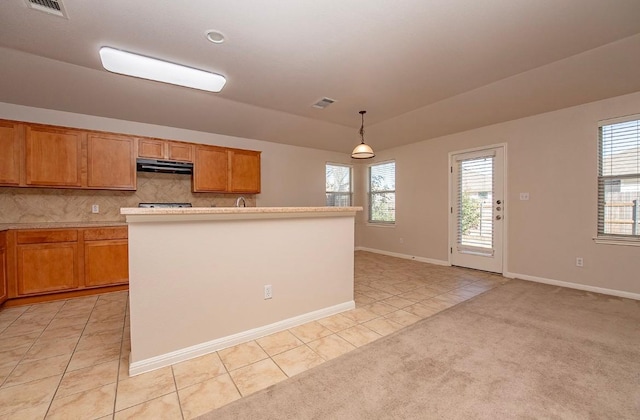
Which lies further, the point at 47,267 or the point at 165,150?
the point at 165,150

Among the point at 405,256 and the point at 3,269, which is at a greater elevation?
the point at 3,269

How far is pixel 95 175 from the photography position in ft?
12.1

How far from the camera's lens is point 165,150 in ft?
13.6

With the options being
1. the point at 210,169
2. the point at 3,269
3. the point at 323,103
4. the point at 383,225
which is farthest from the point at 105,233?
the point at 383,225

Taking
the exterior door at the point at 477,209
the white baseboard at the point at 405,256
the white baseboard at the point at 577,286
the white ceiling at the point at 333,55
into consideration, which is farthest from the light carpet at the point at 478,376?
the white ceiling at the point at 333,55

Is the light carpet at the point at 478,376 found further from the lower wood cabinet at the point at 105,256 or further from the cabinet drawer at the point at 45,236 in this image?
the cabinet drawer at the point at 45,236

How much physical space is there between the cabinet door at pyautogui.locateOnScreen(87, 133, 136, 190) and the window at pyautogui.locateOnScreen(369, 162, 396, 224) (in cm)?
513

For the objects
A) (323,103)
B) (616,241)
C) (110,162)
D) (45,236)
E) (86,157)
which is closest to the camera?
(45,236)

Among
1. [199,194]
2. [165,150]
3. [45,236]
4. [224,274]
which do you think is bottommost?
[224,274]

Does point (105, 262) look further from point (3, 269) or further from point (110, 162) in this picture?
point (110, 162)

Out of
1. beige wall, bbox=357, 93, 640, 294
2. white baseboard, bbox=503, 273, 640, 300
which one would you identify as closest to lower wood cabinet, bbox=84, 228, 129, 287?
beige wall, bbox=357, 93, 640, 294

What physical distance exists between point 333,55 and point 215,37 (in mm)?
1159

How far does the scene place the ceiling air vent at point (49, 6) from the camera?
204 cm

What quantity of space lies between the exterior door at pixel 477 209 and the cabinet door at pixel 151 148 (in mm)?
5104
